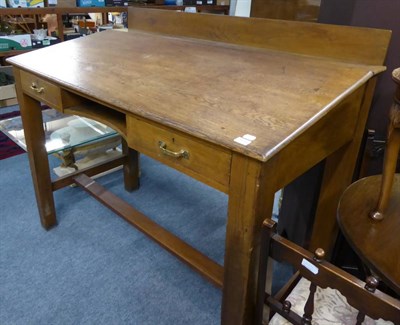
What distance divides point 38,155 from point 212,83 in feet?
3.65

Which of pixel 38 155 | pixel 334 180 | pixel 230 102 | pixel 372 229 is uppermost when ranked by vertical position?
pixel 230 102

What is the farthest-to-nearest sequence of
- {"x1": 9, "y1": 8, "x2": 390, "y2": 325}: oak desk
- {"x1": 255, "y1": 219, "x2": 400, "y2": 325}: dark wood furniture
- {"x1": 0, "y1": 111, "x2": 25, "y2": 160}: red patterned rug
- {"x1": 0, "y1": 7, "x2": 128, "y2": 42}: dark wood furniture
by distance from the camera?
1. {"x1": 0, "y1": 7, "x2": 128, "y2": 42}: dark wood furniture
2. {"x1": 0, "y1": 111, "x2": 25, "y2": 160}: red patterned rug
3. {"x1": 9, "y1": 8, "x2": 390, "y2": 325}: oak desk
4. {"x1": 255, "y1": 219, "x2": 400, "y2": 325}: dark wood furniture

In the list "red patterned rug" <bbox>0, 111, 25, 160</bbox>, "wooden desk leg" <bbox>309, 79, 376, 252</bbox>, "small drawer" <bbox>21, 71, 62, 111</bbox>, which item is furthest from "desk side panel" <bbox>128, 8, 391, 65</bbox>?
"red patterned rug" <bbox>0, 111, 25, 160</bbox>

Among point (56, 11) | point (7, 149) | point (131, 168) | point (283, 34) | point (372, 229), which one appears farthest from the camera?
point (56, 11)

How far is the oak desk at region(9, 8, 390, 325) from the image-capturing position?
2.99ft

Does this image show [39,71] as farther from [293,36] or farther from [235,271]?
[235,271]

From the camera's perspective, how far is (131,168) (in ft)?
7.73

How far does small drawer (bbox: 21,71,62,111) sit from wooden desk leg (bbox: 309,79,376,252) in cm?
113

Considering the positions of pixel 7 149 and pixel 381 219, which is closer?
pixel 381 219

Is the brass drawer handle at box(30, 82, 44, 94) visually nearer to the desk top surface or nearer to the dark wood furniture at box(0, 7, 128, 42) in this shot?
the desk top surface

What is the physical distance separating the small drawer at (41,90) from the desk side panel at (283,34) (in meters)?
0.65

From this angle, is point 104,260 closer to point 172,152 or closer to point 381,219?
point 172,152

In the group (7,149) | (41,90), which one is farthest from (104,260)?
(7,149)

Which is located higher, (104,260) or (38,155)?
(38,155)
